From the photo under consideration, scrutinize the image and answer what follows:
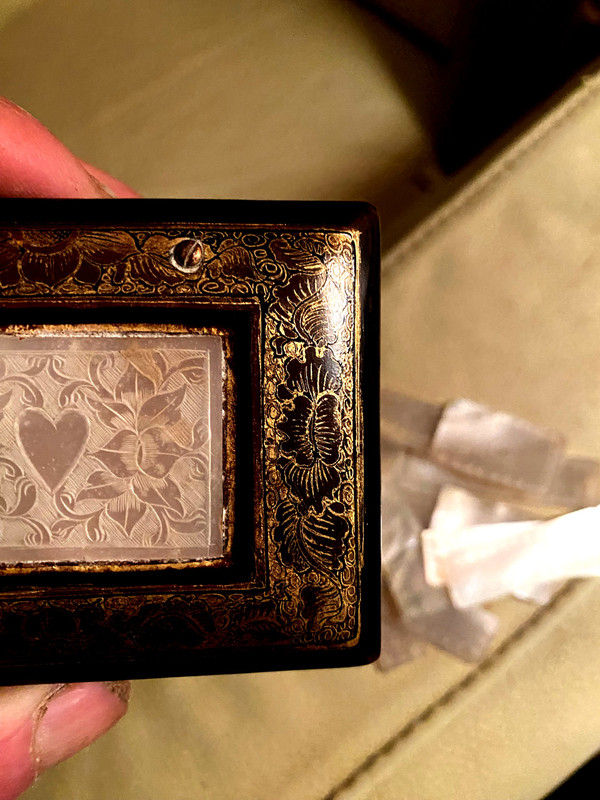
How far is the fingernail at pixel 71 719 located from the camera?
520 millimetres

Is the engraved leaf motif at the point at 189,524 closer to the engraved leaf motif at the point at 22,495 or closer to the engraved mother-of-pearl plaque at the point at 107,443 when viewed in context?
the engraved mother-of-pearl plaque at the point at 107,443

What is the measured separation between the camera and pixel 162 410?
0.45 metres

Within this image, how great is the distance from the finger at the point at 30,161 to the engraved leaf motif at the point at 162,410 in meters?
0.24

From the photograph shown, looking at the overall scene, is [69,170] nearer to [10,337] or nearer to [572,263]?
[10,337]

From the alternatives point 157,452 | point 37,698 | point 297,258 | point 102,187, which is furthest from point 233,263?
point 37,698

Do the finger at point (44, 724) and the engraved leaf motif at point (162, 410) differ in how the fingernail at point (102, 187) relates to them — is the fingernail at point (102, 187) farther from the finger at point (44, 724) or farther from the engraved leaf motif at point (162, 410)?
the finger at point (44, 724)

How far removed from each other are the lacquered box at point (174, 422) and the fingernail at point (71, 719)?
0.26 ft

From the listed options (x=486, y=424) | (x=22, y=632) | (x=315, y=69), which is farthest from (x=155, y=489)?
(x=315, y=69)

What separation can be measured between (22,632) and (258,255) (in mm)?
339

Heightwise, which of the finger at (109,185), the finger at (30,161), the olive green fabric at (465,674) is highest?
the finger at (109,185)

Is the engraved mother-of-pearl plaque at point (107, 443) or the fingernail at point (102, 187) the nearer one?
the engraved mother-of-pearl plaque at point (107, 443)

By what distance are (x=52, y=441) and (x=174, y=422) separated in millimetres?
91

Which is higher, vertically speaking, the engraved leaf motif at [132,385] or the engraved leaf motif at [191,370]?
the engraved leaf motif at [191,370]

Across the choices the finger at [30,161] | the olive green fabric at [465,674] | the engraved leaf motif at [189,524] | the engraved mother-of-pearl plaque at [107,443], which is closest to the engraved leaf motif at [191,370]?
the engraved mother-of-pearl plaque at [107,443]
